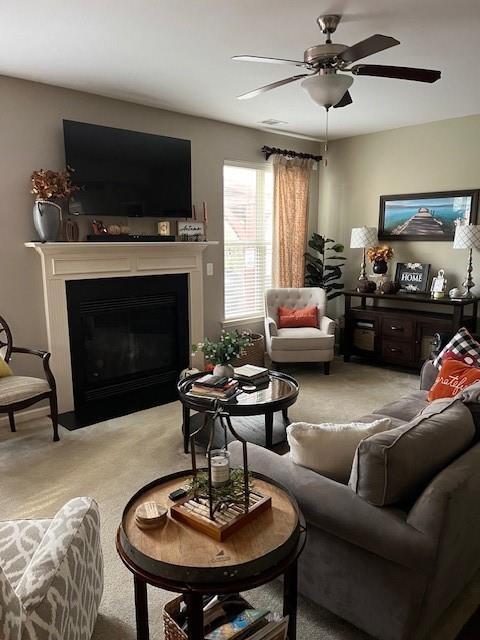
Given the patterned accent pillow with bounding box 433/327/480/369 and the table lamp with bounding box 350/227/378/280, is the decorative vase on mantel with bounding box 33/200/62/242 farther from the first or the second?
the table lamp with bounding box 350/227/378/280

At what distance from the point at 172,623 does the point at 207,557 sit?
1.24 feet

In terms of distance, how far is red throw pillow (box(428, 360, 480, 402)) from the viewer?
266 cm

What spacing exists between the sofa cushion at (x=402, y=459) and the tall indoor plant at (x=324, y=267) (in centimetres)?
414

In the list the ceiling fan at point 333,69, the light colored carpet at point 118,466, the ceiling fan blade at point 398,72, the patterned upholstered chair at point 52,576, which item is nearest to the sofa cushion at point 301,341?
the light colored carpet at point 118,466

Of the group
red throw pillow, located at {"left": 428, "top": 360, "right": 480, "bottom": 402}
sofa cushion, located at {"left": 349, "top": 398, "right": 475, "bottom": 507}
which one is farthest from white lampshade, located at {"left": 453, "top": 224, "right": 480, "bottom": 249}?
sofa cushion, located at {"left": 349, "top": 398, "right": 475, "bottom": 507}

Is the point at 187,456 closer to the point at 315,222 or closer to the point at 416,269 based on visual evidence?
the point at 416,269

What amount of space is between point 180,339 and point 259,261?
1.52 m

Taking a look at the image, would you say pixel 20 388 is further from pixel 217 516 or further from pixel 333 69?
pixel 333 69

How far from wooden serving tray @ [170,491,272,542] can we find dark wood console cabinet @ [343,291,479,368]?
12.3 feet

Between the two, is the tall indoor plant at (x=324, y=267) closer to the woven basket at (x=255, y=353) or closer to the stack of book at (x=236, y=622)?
the woven basket at (x=255, y=353)

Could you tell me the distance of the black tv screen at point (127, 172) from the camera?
376 centimetres

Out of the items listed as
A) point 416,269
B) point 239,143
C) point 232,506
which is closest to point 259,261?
point 239,143

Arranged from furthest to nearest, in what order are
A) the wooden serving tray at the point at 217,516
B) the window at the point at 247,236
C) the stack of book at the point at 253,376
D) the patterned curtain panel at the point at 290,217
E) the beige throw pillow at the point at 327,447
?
the patterned curtain panel at the point at 290,217, the window at the point at 247,236, the stack of book at the point at 253,376, the beige throw pillow at the point at 327,447, the wooden serving tray at the point at 217,516

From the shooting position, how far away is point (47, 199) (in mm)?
3586
